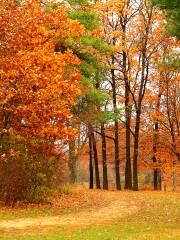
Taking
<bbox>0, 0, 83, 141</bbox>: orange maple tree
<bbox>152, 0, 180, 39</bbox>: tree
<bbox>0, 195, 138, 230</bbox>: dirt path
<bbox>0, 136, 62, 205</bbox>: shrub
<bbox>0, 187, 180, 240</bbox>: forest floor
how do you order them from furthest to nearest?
<bbox>0, 136, 62, 205</bbox>: shrub → <bbox>0, 0, 83, 141</bbox>: orange maple tree → <bbox>0, 195, 138, 230</bbox>: dirt path → <bbox>152, 0, 180, 39</bbox>: tree → <bbox>0, 187, 180, 240</bbox>: forest floor

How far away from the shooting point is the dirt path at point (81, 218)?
51.6ft

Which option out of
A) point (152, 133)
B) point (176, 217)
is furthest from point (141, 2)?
point (176, 217)

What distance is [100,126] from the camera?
38156mm

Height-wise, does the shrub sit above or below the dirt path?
above

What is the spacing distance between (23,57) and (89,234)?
7.18 meters

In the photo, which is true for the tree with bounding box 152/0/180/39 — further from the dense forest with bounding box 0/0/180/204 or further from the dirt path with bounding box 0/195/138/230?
the dirt path with bounding box 0/195/138/230

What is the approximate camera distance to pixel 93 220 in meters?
16.9

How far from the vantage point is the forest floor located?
13.3m

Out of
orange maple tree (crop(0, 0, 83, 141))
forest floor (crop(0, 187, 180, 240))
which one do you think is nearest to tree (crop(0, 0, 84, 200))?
orange maple tree (crop(0, 0, 83, 141))

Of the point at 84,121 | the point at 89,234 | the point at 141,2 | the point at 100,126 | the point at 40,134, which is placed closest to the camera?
the point at 89,234

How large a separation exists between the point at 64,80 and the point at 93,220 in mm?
6007

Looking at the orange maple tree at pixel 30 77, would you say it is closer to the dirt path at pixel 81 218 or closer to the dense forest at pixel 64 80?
the dense forest at pixel 64 80

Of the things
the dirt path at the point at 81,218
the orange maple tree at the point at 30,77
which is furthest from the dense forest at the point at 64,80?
the dirt path at the point at 81,218

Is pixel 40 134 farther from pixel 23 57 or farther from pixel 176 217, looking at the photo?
pixel 176 217
